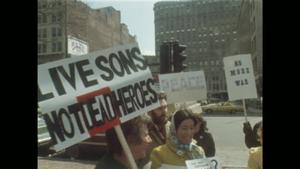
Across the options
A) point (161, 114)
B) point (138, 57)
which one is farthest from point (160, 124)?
point (138, 57)

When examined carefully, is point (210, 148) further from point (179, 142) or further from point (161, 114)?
point (179, 142)

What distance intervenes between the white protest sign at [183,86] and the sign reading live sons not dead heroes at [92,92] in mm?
461

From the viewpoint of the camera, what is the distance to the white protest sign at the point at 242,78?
3143 millimetres

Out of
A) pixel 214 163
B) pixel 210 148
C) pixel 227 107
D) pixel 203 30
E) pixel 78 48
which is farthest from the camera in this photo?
pixel 227 107

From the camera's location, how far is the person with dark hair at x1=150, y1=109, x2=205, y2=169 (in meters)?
2.78

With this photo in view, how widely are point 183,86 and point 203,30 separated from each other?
0.98 meters

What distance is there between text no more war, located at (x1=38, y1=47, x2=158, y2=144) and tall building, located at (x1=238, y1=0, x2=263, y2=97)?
3.52ft

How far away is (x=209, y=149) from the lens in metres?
3.32

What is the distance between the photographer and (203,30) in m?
4.00

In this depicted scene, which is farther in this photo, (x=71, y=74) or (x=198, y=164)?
(x=198, y=164)

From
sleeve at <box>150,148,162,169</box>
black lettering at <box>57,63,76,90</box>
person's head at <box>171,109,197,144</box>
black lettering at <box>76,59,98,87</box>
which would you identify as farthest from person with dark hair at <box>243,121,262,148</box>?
black lettering at <box>57,63,76,90</box>
